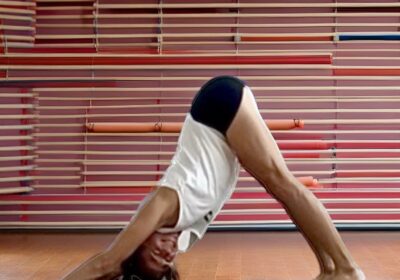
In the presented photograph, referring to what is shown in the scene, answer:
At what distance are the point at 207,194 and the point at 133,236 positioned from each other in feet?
1.31

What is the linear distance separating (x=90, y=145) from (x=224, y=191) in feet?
14.1

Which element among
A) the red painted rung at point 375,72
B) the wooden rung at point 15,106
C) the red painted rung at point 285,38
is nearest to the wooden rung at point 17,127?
the wooden rung at point 15,106

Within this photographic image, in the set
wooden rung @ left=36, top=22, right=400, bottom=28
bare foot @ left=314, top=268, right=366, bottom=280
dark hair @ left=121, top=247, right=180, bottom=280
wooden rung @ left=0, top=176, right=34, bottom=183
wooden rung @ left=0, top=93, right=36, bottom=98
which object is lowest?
wooden rung @ left=0, top=176, right=34, bottom=183

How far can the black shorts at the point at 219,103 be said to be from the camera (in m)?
3.56

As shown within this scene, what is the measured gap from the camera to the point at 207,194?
11.6ft

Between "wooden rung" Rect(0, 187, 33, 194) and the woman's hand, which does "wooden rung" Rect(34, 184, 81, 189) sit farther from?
the woman's hand

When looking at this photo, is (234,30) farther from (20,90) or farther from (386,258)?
(386,258)

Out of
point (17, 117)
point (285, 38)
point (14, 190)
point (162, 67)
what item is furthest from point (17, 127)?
point (285, 38)

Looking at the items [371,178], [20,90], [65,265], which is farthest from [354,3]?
[65,265]

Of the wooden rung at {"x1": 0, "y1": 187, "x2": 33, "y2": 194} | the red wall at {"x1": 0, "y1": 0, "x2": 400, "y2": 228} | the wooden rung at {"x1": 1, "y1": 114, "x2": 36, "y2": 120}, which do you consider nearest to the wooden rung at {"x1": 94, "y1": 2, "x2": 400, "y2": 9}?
the red wall at {"x1": 0, "y1": 0, "x2": 400, "y2": 228}

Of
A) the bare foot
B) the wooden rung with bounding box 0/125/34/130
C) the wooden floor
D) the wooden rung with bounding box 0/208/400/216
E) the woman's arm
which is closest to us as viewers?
the woman's arm

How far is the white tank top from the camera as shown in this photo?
11.5 ft

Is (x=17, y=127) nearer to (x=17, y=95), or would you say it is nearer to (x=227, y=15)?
(x=17, y=95)

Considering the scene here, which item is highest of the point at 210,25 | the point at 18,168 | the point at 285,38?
the point at 210,25
